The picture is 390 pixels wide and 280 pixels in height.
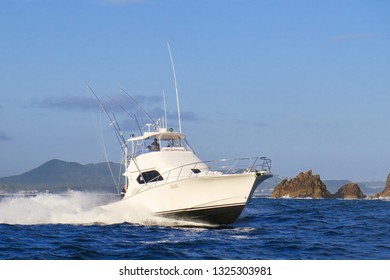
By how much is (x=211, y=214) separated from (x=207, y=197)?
0.75 m

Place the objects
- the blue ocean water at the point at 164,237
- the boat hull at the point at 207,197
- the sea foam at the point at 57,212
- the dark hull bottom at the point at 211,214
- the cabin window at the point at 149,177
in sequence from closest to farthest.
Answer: the blue ocean water at the point at 164,237
the boat hull at the point at 207,197
the dark hull bottom at the point at 211,214
the cabin window at the point at 149,177
the sea foam at the point at 57,212

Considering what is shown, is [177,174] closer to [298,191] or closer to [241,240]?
[241,240]

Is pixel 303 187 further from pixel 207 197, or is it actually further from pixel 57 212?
pixel 207 197

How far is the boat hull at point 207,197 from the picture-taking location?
24.2 metres

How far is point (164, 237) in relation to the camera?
68.4ft

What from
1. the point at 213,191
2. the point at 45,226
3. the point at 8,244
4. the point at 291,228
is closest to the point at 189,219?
the point at 213,191

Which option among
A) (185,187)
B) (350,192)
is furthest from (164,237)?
(350,192)

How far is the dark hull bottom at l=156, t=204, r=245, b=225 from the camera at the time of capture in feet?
80.0

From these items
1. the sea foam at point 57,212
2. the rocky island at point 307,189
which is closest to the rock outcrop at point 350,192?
the rocky island at point 307,189

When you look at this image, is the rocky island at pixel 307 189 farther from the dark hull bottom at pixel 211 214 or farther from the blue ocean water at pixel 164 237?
the dark hull bottom at pixel 211 214

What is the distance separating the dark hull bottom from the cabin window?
164 centimetres

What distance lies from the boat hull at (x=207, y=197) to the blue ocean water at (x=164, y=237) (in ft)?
1.45

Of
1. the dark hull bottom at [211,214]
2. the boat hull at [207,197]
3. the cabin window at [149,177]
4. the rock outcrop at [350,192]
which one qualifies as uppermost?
the cabin window at [149,177]

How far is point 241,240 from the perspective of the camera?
20.1 metres
